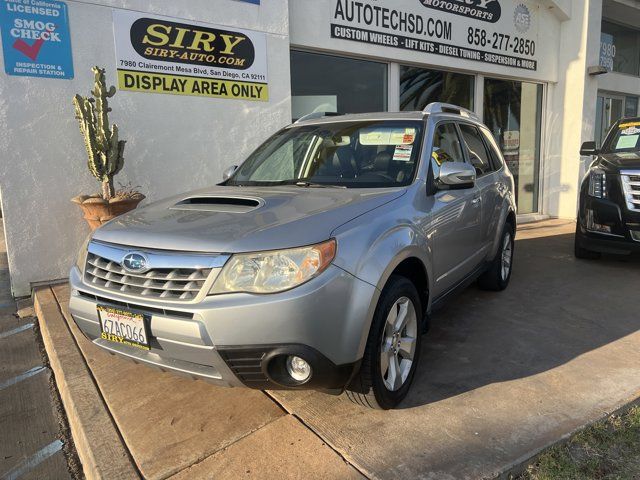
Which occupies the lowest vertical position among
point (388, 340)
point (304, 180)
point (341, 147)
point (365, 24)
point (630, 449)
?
point (630, 449)

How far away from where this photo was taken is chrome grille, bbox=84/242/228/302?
218 cm

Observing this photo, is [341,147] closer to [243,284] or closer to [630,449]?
[243,284]

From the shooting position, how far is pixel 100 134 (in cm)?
494

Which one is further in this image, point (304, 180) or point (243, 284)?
point (304, 180)

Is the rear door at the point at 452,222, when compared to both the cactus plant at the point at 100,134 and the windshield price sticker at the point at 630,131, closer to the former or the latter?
the cactus plant at the point at 100,134

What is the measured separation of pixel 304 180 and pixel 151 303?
1451 millimetres

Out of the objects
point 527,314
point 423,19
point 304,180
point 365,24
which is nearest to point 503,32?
point 423,19

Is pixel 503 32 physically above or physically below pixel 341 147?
above

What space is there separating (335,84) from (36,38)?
3.88 m

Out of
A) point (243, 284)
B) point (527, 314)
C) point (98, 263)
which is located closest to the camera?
point (243, 284)

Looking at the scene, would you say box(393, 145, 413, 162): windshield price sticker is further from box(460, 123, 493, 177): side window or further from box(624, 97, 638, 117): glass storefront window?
box(624, 97, 638, 117): glass storefront window

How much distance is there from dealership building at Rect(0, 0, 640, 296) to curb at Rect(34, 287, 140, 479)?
5.55 feet

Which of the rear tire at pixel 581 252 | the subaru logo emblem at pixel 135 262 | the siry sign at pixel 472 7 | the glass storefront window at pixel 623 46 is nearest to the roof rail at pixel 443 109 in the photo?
the subaru logo emblem at pixel 135 262

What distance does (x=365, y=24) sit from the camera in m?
7.18
